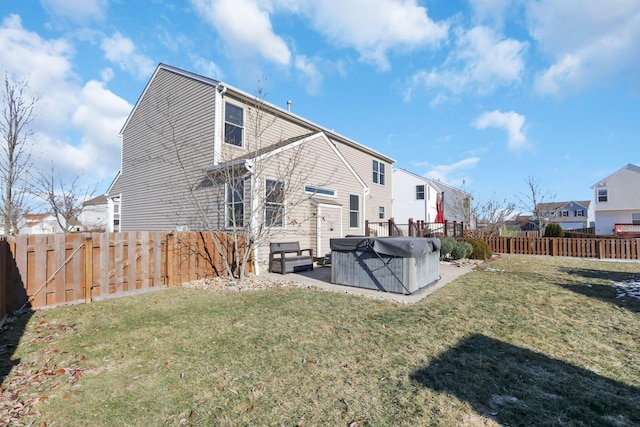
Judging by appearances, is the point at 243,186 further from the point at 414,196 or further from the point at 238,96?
the point at 414,196

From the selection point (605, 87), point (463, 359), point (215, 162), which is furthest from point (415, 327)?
point (605, 87)

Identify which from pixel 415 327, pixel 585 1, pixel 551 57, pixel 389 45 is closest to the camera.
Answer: pixel 415 327

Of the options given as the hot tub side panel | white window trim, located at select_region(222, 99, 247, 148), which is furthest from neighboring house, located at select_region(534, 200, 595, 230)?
white window trim, located at select_region(222, 99, 247, 148)

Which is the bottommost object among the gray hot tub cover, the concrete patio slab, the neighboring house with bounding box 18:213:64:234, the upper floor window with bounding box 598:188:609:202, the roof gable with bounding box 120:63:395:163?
the concrete patio slab

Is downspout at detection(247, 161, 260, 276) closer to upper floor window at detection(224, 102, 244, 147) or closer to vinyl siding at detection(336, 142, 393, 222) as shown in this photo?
upper floor window at detection(224, 102, 244, 147)

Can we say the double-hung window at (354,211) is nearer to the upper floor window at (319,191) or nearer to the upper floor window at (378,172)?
the upper floor window at (319,191)

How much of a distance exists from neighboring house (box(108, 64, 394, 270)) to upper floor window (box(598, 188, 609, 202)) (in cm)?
3317

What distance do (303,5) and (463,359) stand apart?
1173cm

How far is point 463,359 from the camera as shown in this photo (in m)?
3.55

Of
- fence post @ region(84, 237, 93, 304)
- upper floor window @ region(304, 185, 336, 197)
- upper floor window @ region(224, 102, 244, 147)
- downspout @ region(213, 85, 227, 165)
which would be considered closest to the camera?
fence post @ region(84, 237, 93, 304)

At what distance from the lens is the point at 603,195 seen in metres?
32.1

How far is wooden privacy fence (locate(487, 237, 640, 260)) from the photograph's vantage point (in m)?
14.1

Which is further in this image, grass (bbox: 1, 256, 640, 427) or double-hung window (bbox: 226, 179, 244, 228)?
double-hung window (bbox: 226, 179, 244, 228)

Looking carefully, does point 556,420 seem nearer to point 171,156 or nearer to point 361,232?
point 361,232
